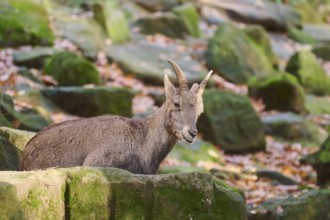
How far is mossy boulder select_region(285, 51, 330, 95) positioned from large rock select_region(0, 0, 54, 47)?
9.34m

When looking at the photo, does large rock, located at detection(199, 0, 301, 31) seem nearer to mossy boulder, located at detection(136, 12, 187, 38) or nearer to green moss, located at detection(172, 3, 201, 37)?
green moss, located at detection(172, 3, 201, 37)

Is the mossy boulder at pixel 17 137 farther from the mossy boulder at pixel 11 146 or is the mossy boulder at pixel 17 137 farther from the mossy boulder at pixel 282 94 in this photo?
the mossy boulder at pixel 282 94

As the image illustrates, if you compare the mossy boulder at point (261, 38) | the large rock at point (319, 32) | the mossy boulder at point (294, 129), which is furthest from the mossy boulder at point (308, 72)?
the large rock at point (319, 32)

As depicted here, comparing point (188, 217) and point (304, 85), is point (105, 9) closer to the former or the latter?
point (304, 85)

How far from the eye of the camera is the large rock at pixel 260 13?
32719 mm

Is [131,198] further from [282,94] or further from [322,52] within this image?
[322,52]

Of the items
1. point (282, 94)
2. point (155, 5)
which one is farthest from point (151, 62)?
point (155, 5)

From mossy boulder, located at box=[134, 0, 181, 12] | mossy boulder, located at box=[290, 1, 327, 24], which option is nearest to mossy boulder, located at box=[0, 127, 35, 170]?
mossy boulder, located at box=[134, 0, 181, 12]

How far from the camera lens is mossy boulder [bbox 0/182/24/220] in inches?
232

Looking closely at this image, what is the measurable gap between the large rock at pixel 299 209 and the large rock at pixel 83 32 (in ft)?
38.7

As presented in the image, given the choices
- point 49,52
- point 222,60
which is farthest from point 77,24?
point 222,60

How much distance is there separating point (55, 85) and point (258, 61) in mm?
10410

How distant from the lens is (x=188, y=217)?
681cm

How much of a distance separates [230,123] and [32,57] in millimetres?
A: 5573
